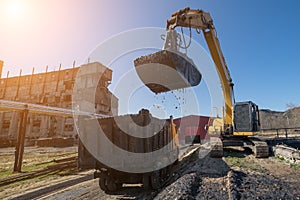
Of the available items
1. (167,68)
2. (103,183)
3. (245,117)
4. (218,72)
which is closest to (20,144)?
(103,183)

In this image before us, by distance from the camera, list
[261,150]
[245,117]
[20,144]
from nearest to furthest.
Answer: [261,150], [20,144], [245,117]

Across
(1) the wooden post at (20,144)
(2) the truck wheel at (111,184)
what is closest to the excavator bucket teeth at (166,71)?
(2) the truck wheel at (111,184)

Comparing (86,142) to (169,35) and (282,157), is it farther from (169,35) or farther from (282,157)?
(282,157)

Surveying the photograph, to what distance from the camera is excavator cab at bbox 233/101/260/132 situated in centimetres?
1095

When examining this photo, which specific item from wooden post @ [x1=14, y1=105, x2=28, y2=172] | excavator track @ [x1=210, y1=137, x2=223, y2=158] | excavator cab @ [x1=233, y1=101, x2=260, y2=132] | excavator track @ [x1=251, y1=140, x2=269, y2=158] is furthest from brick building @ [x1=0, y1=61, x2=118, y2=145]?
excavator track @ [x1=251, y1=140, x2=269, y2=158]

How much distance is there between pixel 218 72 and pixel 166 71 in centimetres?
524

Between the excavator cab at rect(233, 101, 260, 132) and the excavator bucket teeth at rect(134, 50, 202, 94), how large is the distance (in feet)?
12.9

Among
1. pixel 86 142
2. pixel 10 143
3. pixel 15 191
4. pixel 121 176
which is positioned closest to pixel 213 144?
pixel 121 176

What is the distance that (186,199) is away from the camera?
14.1ft

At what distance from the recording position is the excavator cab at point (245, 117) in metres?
10.9

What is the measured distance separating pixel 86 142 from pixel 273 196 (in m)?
5.31

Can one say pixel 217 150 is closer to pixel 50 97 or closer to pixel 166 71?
pixel 166 71

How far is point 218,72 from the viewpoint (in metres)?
12.0

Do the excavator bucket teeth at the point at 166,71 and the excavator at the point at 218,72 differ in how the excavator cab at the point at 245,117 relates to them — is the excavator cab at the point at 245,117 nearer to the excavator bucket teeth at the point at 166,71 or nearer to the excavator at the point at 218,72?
the excavator at the point at 218,72
